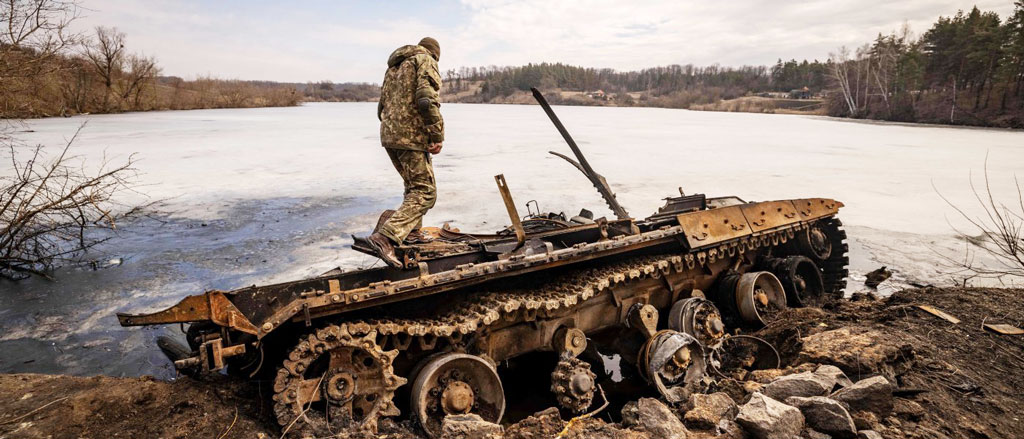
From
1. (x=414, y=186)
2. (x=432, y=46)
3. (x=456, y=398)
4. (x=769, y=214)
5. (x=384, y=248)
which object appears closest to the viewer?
(x=456, y=398)

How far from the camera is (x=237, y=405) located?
3824 millimetres

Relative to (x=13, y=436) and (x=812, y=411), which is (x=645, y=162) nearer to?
(x=812, y=411)

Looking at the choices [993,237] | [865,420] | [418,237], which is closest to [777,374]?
[865,420]

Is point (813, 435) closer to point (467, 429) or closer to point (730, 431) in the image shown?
point (730, 431)

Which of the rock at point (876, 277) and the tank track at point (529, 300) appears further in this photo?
the rock at point (876, 277)

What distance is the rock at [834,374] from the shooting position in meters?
4.08

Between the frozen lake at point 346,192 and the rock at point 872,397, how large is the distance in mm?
4307

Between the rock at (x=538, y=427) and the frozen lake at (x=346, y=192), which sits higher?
the frozen lake at (x=346, y=192)

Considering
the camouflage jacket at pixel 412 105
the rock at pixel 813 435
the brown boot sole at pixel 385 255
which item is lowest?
the rock at pixel 813 435

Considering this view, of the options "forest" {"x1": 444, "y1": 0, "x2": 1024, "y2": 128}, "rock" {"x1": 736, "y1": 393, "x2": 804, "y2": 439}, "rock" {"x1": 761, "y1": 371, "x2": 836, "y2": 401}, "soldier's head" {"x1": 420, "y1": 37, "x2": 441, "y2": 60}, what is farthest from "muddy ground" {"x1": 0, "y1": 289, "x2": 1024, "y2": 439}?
"forest" {"x1": 444, "y1": 0, "x2": 1024, "y2": 128}

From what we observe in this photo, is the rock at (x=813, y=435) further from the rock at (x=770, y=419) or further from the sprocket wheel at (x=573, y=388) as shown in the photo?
the sprocket wheel at (x=573, y=388)

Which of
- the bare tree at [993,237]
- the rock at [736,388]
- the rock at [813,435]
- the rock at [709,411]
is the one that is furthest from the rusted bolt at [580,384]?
the bare tree at [993,237]

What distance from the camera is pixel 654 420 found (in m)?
3.77

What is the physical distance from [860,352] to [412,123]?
163 inches
